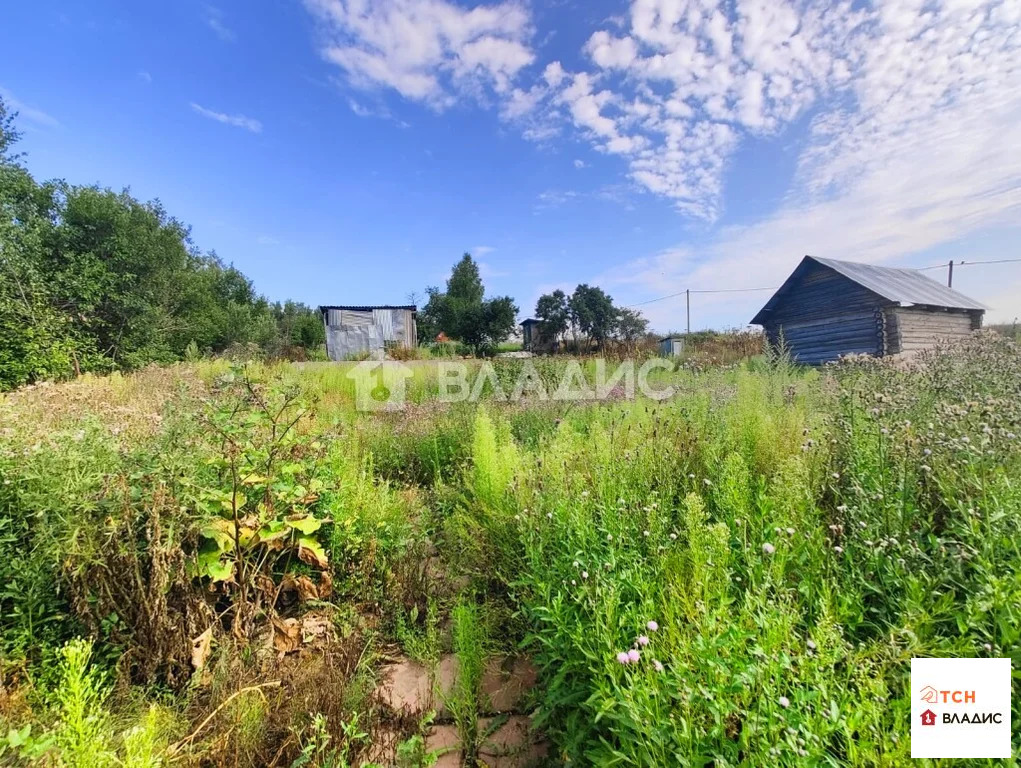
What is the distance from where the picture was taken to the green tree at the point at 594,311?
1069 inches

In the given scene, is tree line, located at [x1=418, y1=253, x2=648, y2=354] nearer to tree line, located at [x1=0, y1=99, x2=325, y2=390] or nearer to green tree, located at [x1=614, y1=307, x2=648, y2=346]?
green tree, located at [x1=614, y1=307, x2=648, y2=346]

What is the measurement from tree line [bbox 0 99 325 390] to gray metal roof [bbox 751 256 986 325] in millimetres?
15592

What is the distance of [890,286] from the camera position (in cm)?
1156

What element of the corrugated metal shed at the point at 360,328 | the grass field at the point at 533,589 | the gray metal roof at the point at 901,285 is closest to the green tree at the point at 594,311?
the corrugated metal shed at the point at 360,328

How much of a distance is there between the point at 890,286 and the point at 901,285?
1229 mm

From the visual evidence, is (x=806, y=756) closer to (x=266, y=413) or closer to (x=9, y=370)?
(x=266, y=413)

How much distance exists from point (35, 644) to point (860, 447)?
12.1 feet

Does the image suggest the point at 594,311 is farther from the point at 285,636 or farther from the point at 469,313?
the point at 285,636

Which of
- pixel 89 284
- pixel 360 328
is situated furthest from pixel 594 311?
pixel 89 284

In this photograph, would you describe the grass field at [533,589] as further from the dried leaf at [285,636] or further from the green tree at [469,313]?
the green tree at [469,313]

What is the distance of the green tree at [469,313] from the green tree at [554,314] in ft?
7.36

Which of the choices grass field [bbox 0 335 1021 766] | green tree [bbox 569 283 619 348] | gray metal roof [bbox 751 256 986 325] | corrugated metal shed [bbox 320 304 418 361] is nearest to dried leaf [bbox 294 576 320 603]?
grass field [bbox 0 335 1021 766]

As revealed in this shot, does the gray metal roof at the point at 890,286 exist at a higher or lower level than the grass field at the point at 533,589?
higher

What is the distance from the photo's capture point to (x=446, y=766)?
1.54m
